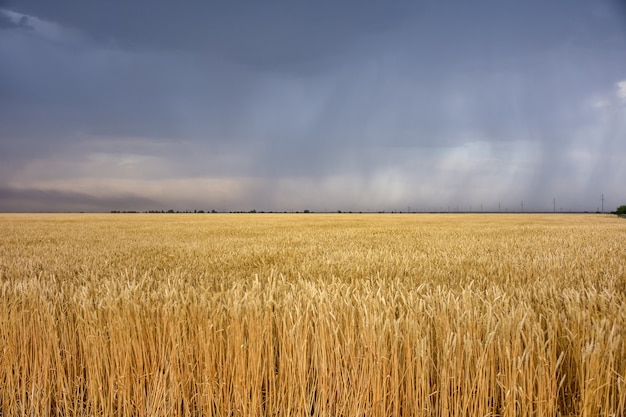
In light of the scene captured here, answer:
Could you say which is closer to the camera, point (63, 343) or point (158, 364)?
point (158, 364)

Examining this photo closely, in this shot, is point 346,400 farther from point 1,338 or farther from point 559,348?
point 1,338

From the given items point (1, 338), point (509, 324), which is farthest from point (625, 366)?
point (1, 338)

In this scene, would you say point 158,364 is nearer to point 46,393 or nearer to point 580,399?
point 46,393

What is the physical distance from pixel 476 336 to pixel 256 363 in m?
1.46

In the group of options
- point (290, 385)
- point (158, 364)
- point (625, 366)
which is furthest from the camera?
point (158, 364)

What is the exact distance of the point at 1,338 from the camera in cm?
323

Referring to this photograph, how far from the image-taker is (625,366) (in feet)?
7.13

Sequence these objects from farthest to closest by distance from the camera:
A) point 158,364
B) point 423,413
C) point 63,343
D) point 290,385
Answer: point 63,343 → point 158,364 → point 290,385 → point 423,413

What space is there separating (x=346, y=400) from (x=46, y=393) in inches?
90.9

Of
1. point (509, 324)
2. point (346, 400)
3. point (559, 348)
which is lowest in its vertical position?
point (346, 400)

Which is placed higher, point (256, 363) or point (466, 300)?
point (466, 300)

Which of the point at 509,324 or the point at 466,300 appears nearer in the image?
the point at 509,324

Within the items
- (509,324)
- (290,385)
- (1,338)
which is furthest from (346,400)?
(1,338)

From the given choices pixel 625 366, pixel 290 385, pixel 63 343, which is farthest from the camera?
pixel 63 343
